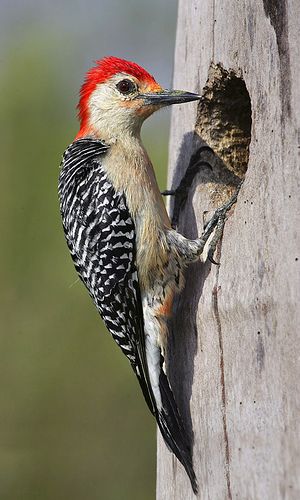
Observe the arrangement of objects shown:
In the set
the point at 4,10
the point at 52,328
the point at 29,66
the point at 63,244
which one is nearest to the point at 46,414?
the point at 52,328

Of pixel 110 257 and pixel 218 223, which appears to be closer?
pixel 218 223

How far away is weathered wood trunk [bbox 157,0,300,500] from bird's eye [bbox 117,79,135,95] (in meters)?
0.48

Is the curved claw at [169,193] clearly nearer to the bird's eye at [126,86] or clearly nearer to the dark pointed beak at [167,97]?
the dark pointed beak at [167,97]

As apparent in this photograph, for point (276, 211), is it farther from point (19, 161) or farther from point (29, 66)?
point (29, 66)

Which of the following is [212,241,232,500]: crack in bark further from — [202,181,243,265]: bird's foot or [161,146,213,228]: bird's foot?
[161,146,213,228]: bird's foot

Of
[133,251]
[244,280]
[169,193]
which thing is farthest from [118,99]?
[244,280]

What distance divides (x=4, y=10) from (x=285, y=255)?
5092mm

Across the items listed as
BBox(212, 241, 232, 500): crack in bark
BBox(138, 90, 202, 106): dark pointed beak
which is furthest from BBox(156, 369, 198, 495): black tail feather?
BBox(138, 90, 202, 106): dark pointed beak

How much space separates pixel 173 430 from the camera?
3.38m

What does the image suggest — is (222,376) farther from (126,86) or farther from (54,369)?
(54,369)

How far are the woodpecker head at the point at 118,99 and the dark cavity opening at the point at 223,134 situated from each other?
0.37 m

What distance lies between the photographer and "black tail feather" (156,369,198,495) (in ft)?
10.8

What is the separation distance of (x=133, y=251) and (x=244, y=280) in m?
0.77

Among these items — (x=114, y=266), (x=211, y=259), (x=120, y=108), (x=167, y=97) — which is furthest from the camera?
(x=120, y=108)
